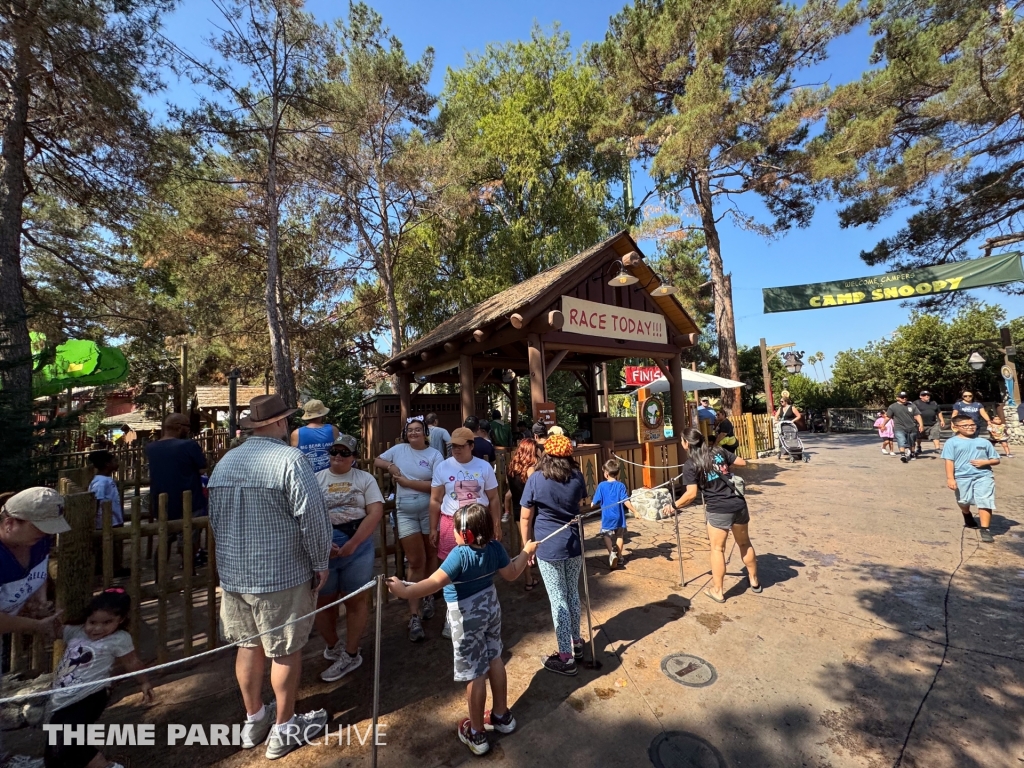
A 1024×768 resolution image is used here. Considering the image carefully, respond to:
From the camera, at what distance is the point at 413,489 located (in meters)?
3.64

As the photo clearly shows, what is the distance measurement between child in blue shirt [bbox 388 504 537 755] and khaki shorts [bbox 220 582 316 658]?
25.8 inches

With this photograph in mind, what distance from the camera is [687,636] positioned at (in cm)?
345

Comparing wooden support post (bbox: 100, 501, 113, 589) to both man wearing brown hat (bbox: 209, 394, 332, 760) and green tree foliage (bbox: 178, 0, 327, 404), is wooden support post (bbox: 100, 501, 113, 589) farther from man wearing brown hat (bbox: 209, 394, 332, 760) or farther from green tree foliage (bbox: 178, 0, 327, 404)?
green tree foliage (bbox: 178, 0, 327, 404)

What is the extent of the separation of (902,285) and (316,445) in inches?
797

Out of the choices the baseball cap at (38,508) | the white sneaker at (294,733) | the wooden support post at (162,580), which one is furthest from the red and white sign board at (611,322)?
the baseball cap at (38,508)

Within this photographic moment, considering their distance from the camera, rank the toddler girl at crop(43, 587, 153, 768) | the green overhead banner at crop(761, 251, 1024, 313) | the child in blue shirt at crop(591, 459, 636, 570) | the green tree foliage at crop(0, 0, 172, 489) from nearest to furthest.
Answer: the toddler girl at crop(43, 587, 153, 768) → the child in blue shirt at crop(591, 459, 636, 570) → the green tree foliage at crop(0, 0, 172, 489) → the green overhead banner at crop(761, 251, 1024, 313)

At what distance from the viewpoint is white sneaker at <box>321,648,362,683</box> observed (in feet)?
9.88

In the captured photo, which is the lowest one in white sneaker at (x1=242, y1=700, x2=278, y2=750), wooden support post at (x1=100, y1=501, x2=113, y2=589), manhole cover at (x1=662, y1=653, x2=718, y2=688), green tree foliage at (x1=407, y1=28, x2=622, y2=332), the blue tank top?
manhole cover at (x1=662, y1=653, x2=718, y2=688)

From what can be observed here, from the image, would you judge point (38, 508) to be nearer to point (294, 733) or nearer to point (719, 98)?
point (294, 733)

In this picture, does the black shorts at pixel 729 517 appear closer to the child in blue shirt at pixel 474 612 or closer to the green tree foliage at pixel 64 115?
the child in blue shirt at pixel 474 612

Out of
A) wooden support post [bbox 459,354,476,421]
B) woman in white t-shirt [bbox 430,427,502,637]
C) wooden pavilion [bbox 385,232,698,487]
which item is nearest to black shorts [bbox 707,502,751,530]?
woman in white t-shirt [bbox 430,427,502,637]

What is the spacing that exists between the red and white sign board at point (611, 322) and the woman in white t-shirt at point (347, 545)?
4.98 metres

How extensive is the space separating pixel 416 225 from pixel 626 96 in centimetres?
932

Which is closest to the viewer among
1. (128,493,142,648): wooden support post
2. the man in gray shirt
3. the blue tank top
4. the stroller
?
(128,493,142,648): wooden support post
